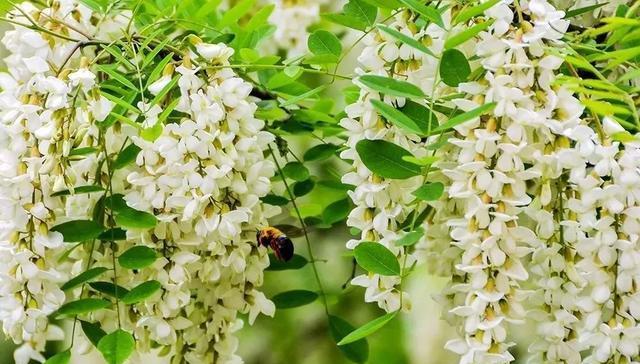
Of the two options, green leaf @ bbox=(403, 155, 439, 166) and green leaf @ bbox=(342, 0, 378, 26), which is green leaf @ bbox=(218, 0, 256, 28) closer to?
green leaf @ bbox=(342, 0, 378, 26)

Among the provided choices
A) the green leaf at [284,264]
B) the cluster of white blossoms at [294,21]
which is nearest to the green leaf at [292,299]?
the green leaf at [284,264]

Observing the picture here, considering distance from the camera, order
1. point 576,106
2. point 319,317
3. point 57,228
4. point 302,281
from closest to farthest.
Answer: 1. point 576,106
2. point 57,228
3. point 302,281
4. point 319,317

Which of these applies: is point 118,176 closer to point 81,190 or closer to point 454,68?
point 81,190

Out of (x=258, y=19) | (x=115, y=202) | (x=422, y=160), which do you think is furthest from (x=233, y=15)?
(x=422, y=160)

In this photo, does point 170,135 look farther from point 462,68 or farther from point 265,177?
point 462,68

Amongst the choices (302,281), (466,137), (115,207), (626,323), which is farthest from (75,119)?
(302,281)

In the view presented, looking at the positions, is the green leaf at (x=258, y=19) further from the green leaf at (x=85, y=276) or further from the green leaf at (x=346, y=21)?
the green leaf at (x=85, y=276)
